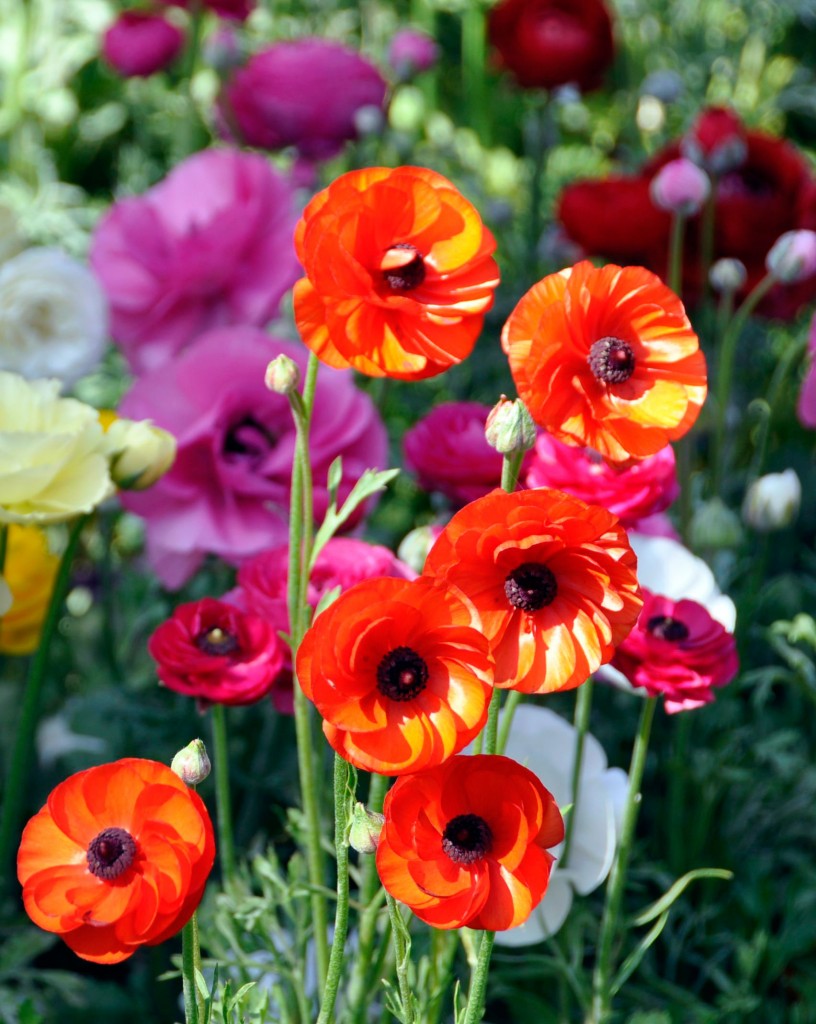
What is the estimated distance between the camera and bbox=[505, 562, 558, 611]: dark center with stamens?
0.50m

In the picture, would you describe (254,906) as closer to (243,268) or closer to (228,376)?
(228,376)

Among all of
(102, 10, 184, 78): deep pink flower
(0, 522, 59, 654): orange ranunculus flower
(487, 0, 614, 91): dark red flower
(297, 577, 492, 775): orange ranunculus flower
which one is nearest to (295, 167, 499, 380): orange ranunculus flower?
(297, 577, 492, 775): orange ranunculus flower

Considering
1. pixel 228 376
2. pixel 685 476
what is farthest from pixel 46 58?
pixel 685 476

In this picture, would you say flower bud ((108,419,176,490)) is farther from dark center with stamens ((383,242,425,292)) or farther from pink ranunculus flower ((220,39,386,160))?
pink ranunculus flower ((220,39,386,160))

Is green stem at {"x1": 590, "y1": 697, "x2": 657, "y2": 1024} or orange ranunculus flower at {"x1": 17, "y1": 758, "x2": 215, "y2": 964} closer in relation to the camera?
orange ranunculus flower at {"x1": 17, "y1": 758, "x2": 215, "y2": 964}

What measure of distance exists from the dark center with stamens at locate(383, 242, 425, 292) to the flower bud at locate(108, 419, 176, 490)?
0.25m

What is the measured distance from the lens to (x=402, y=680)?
1.58 ft

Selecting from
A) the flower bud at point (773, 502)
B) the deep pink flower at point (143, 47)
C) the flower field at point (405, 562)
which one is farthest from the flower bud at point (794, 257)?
the deep pink flower at point (143, 47)

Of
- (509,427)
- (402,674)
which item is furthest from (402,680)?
(509,427)

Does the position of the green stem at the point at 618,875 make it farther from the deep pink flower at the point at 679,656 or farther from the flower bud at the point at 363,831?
the flower bud at the point at 363,831

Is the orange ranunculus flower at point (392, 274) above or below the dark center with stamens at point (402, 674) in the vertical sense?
above

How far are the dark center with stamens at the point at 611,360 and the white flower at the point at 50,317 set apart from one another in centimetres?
60

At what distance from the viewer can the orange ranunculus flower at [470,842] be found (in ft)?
1.56

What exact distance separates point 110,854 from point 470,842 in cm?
13
